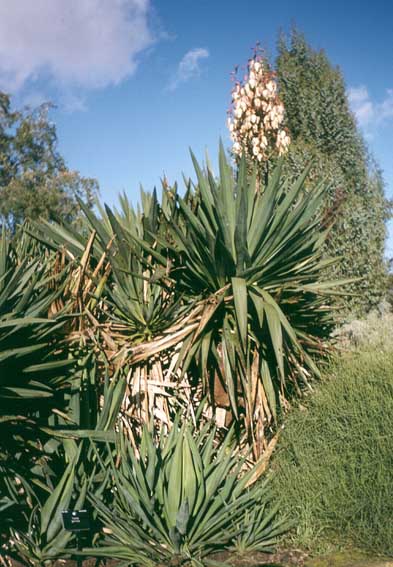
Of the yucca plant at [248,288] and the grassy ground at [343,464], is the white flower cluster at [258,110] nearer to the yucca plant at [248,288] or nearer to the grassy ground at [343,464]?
the yucca plant at [248,288]

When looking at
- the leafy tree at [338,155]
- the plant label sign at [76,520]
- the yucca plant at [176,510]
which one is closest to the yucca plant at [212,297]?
Result: the yucca plant at [176,510]

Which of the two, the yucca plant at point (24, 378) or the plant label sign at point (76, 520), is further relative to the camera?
the yucca plant at point (24, 378)

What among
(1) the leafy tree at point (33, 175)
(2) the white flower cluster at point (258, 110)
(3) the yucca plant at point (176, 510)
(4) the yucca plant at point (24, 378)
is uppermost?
(1) the leafy tree at point (33, 175)

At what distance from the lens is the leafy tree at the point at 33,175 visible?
32469 mm

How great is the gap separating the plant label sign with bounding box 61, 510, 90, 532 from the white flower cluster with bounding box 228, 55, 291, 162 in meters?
6.05

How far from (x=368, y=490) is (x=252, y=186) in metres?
2.93

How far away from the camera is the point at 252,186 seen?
5867 millimetres

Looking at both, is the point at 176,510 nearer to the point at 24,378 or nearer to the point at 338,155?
the point at 24,378

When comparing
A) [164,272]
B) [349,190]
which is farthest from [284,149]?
[349,190]

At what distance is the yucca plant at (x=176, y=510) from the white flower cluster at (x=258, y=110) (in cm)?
545

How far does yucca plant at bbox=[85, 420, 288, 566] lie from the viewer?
4.05 metres

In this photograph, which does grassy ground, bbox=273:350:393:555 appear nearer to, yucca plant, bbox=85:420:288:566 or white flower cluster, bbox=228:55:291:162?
yucca plant, bbox=85:420:288:566

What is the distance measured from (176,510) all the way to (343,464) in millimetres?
1186

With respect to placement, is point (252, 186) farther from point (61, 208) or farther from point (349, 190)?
point (61, 208)
